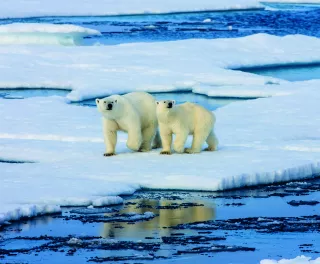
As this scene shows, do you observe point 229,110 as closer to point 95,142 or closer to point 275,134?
point 275,134

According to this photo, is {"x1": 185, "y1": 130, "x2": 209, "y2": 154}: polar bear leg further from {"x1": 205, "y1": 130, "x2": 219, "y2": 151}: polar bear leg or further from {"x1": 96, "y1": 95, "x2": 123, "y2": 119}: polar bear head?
{"x1": 96, "y1": 95, "x2": 123, "y2": 119}: polar bear head

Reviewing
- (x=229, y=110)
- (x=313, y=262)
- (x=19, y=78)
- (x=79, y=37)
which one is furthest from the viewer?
(x=79, y=37)

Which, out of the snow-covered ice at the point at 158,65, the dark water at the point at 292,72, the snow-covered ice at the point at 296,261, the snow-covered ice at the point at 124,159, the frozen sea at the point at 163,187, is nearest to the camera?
the snow-covered ice at the point at 296,261

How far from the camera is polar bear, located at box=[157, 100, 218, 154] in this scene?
9969 millimetres

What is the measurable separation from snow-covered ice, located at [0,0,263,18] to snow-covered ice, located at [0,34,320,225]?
1206 centimetres

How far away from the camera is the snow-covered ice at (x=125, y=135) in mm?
9031

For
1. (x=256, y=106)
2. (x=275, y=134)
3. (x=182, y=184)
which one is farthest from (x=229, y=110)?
(x=182, y=184)

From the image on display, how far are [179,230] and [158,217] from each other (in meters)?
0.50

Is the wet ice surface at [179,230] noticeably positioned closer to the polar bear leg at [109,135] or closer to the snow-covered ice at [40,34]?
the polar bear leg at [109,135]

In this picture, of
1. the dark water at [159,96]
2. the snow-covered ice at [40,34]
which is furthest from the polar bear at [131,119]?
the snow-covered ice at [40,34]

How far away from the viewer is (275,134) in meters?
12.0

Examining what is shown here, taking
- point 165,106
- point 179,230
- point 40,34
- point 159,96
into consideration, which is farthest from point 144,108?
point 40,34

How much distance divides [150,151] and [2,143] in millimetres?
1785

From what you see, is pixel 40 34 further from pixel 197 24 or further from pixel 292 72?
pixel 197 24
